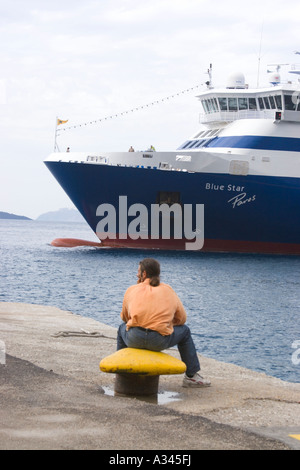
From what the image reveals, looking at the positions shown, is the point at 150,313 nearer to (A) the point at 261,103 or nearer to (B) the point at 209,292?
(B) the point at 209,292

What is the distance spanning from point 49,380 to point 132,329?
93 centimetres

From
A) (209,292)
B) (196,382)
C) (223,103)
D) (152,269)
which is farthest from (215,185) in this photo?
(152,269)

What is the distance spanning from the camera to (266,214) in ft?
130

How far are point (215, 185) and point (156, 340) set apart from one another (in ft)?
105

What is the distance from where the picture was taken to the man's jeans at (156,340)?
24.1 feet

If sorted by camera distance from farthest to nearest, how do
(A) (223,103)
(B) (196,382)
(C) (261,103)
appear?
(A) (223,103) < (C) (261,103) < (B) (196,382)

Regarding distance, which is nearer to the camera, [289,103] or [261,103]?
[289,103]

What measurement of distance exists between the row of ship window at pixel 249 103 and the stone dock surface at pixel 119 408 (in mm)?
32359

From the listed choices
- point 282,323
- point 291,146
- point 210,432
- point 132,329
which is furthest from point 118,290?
point 210,432

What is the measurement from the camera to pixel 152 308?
290 inches

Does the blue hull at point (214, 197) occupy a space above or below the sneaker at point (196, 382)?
above

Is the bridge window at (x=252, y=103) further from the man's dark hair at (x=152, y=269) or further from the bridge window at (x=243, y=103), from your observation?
the man's dark hair at (x=152, y=269)

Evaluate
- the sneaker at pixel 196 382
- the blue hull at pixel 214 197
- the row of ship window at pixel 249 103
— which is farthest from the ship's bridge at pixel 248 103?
the sneaker at pixel 196 382
